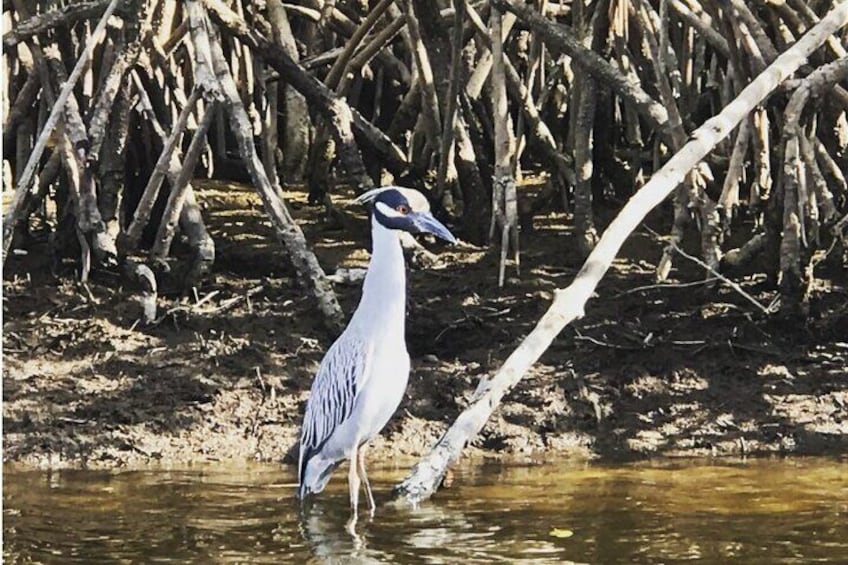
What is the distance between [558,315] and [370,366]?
2.18 meters

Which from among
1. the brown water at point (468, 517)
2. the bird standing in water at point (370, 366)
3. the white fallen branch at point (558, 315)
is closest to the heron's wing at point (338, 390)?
the bird standing in water at point (370, 366)

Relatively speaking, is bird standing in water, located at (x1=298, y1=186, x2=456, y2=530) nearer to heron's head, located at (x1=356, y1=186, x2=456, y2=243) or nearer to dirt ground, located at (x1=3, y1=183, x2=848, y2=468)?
heron's head, located at (x1=356, y1=186, x2=456, y2=243)

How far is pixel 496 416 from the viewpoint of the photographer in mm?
6449

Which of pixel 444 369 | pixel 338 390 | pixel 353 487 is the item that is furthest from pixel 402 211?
pixel 353 487

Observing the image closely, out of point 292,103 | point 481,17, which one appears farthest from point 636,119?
point 292,103

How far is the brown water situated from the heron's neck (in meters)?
0.60

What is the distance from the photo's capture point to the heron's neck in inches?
236

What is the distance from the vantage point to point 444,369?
6.69 m

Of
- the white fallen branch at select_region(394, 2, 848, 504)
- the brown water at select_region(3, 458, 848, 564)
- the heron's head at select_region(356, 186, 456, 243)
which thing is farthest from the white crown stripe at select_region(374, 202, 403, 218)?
the white fallen branch at select_region(394, 2, 848, 504)

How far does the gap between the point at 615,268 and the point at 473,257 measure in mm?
684

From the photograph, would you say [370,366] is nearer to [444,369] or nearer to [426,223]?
[426,223]

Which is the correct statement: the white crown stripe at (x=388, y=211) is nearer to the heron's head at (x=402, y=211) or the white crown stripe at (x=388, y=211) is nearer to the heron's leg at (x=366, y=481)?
the heron's head at (x=402, y=211)

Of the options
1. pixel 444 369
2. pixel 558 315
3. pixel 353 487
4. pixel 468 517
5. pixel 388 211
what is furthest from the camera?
pixel 444 369

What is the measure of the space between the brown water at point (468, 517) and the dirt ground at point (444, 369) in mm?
259
